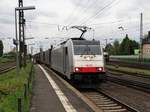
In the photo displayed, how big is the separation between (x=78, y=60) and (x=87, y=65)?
0.62 m

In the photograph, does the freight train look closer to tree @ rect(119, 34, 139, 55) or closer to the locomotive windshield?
the locomotive windshield

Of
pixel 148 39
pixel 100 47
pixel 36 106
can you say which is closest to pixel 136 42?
pixel 148 39

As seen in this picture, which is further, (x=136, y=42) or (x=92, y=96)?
(x=136, y=42)

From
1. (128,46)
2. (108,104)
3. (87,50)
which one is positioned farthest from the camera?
(128,46)

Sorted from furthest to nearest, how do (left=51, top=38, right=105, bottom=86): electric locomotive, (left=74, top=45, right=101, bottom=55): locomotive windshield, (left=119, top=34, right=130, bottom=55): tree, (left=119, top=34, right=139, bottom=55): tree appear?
1. (left=119, top=34, right=130, bottom=55): tree
2. (left=119, top=34, right=139, bottom=55): tree
3. (left=74, top=45, right=101, bottom=55): locomotive windshield
4. (left=51, top=38, right=105, bottom=86): electric locomotive

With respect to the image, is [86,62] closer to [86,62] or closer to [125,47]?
[86,62]

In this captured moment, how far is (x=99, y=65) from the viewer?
24188mm

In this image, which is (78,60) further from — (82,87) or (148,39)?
(148,39)

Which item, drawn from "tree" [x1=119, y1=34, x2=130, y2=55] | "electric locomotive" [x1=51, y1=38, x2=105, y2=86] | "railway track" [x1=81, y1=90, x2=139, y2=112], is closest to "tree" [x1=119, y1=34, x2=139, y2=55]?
"tree" [x1=119, y1=34, x2=130, y2=55]

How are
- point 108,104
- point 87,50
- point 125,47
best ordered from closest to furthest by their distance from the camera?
point 108,104 < point 87,50 < point 125,47

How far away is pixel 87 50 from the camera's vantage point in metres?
24.8

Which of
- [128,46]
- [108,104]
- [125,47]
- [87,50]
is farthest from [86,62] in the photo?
[125,47]

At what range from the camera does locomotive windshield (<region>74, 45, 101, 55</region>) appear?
24625mm

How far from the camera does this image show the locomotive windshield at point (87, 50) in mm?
24625
